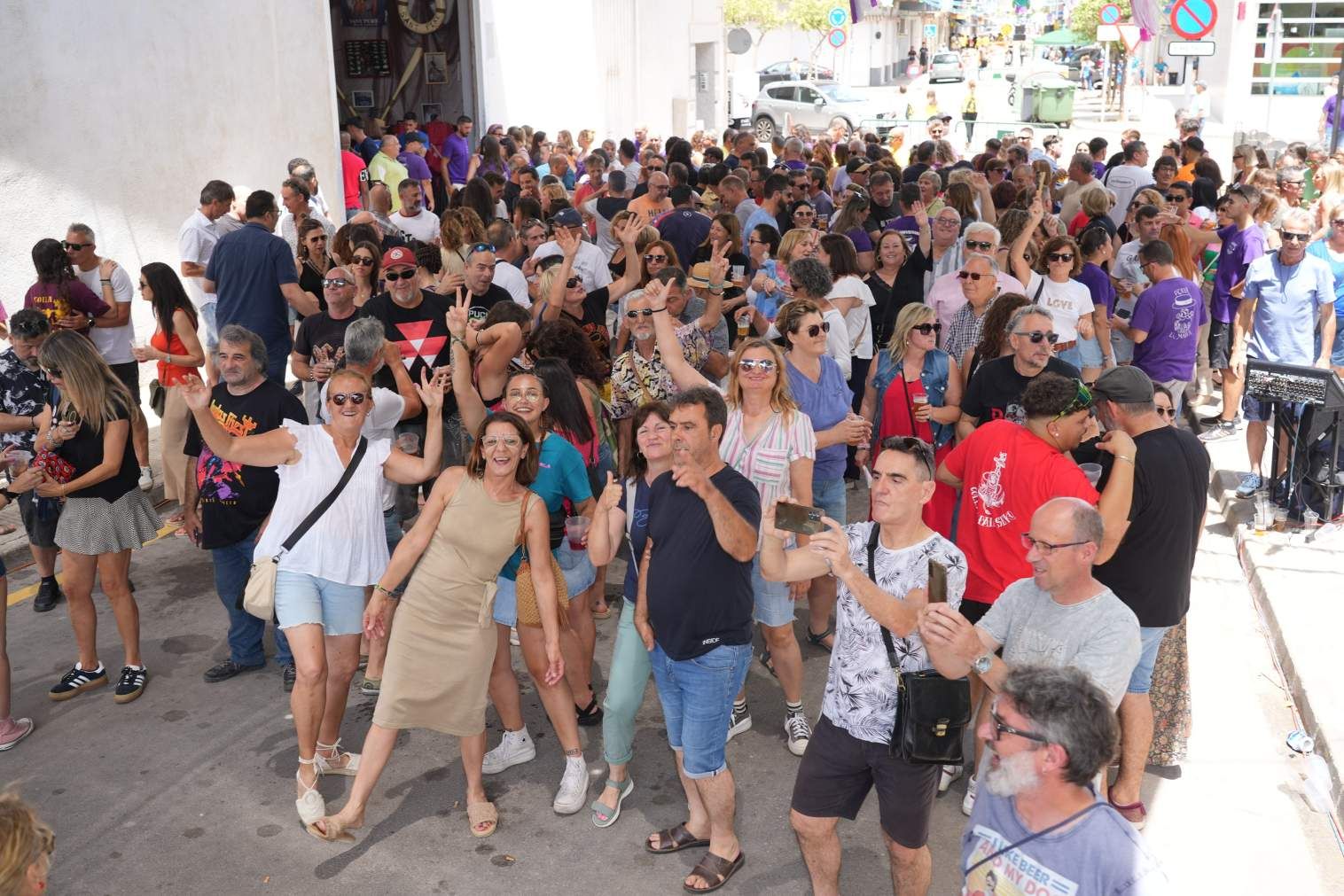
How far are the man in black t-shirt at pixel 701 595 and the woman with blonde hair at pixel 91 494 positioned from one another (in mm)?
3006

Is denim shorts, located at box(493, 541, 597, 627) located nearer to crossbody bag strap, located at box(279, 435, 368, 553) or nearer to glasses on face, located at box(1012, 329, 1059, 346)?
crossbody bag strap, located at box(279, 435, 368, 553)

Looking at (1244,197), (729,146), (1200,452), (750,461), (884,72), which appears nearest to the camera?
(1200,452)

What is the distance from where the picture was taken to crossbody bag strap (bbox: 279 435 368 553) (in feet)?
17.2

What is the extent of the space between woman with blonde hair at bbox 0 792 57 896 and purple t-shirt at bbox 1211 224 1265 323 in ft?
32.1

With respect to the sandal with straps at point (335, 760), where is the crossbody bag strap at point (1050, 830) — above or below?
above

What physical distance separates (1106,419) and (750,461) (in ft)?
5.08

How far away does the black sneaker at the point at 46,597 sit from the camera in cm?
750

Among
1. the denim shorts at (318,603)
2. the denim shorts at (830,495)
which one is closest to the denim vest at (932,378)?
the denim shorts at (830,495)

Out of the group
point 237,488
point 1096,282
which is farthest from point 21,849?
point 1096,282

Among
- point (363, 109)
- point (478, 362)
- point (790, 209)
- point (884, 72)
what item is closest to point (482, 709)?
point (478, 362)

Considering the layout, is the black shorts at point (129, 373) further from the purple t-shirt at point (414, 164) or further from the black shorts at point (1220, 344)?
the black shorts at point (1220, 344)

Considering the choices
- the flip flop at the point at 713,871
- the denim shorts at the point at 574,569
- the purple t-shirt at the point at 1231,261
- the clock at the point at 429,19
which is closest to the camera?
the flip flop at the point at 713,871

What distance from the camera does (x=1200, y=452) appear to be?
5.04 m

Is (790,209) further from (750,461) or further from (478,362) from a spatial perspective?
(750,461)
